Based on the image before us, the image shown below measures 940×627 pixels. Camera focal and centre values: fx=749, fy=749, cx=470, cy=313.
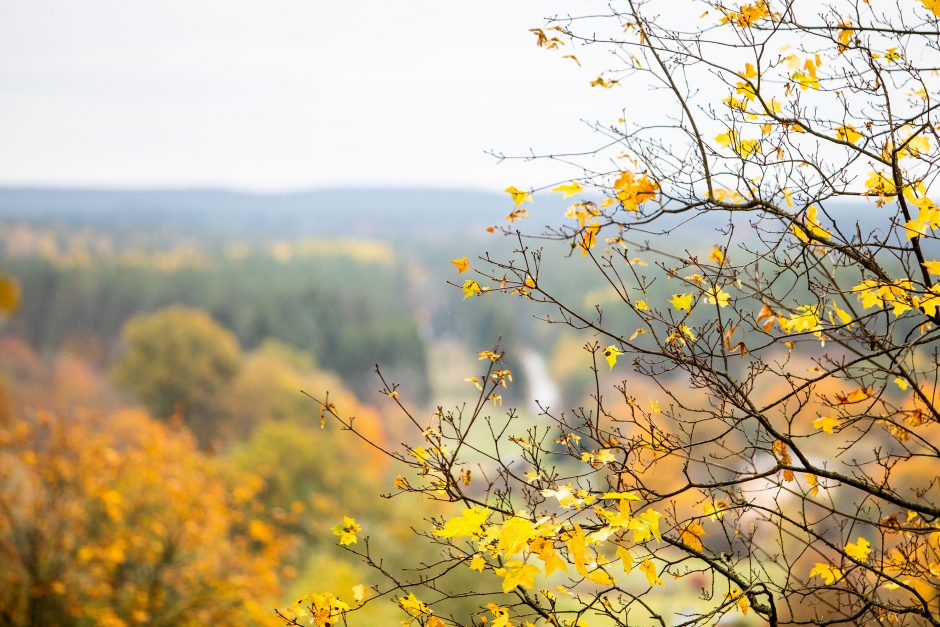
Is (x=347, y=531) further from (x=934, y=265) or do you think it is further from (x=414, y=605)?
(x=934, y=265)

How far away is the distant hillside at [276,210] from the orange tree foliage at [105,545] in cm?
4137

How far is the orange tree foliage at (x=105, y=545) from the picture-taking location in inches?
354

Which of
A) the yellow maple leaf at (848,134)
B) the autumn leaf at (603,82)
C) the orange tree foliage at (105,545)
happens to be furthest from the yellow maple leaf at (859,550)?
the orange tree foliage at (105,545)

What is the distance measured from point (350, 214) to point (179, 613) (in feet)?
302

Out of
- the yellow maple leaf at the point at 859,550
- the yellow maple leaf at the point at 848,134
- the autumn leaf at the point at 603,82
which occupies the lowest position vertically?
the yellow maple leaf at the point at 859,550

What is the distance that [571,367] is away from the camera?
3581cm

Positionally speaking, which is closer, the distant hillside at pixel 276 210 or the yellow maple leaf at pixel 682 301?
the yellow maple leaf at pixel 682 301

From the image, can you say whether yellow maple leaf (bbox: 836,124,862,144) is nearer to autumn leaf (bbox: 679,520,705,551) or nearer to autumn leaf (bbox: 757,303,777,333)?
autumn leaf (bbox: 757,303,777,333)

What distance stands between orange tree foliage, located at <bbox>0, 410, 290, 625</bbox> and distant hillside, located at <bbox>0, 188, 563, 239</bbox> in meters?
41.4

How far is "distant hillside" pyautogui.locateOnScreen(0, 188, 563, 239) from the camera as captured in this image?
191 ft

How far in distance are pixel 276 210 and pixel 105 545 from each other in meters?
89.6

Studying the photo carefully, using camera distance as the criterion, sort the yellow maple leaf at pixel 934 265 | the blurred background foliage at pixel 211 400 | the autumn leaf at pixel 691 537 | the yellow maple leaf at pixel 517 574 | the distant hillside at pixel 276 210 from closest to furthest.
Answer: the yellow maple leaf at pixel 517 574
the yellow maple leaf at pixel 934 265
the autumn leaf at pixel 691 537
the blurred background foliage at pixel 211 400
the distant hillside at pixel 276 210

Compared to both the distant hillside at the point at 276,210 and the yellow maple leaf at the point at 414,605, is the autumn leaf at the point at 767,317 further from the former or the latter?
the distant hillside at the point at 276,210

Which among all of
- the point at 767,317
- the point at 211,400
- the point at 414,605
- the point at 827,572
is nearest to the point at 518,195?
the point at 767,317
